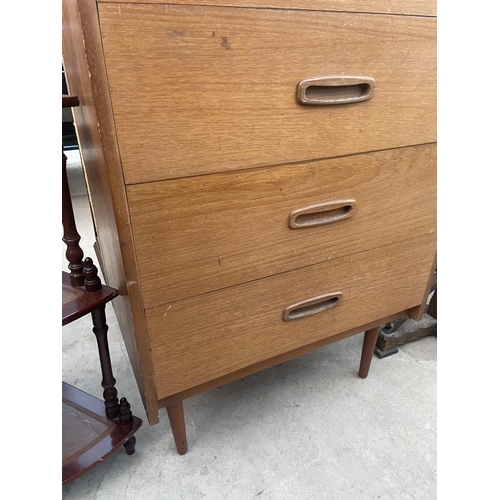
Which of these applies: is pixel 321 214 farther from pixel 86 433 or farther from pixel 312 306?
pixel 86 433

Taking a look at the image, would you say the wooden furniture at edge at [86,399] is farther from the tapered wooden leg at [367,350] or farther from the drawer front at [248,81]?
the tapered wooden leg at [367,350]

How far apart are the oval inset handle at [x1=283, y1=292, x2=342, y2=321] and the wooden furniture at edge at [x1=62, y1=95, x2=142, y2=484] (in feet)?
0.98

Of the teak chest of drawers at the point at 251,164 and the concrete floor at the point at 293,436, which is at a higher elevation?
the teak chest of drawers at the point at 251,164

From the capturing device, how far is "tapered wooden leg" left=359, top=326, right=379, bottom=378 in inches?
37.1

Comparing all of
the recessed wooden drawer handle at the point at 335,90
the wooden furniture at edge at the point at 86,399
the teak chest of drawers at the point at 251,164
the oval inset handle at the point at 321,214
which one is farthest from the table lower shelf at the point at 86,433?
the recessed wooden drawer handle at the point at 335,90

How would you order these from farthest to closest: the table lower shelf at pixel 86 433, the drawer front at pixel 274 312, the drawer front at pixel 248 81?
the table lower shelf at pixel 86 433
the drawer front at pixel 274 312
the drawer front at pixel 248 81

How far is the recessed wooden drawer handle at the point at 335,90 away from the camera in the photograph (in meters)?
0.53

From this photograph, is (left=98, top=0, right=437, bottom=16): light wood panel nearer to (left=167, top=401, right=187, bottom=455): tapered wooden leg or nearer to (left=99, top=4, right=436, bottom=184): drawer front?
(left=99, top=4, right=436, bottom=184): drawer front

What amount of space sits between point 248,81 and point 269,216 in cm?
18

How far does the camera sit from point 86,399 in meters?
0.86

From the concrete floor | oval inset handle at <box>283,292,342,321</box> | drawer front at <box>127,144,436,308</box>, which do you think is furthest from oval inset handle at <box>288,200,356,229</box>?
the concrete floor

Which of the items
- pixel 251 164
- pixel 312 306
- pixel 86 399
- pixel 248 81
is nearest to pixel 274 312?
pixel 312 306

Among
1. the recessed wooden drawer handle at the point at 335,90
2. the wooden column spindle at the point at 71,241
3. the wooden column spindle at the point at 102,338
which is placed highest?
the recessed wooden drawer handle at the point at 335,90

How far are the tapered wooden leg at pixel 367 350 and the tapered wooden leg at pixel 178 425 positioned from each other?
453mm
